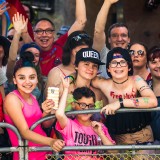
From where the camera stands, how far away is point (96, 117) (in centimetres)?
770

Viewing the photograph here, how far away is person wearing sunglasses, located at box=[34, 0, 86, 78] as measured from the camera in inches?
352

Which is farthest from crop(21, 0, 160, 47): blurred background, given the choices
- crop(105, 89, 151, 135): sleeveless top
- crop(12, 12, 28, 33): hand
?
crop(105, 89, 151, 135): sleeveless top

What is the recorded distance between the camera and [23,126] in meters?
7.17

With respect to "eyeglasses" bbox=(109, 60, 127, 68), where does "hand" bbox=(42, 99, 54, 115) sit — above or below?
below

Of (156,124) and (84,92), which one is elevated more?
(84,92)

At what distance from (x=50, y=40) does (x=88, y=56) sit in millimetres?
1389

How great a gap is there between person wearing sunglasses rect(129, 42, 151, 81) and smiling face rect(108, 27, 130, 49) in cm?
40

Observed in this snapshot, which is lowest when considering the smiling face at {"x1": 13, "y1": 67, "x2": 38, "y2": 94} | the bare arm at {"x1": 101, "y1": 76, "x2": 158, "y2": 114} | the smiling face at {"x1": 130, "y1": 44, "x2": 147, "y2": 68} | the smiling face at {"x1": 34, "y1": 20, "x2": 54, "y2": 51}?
the bare arm at {"x1": 101, "y1": 76, "x2": 158, "y2": 114}

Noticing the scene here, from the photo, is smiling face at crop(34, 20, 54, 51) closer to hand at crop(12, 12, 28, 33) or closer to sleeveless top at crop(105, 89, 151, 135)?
hand at crop(12, 12, 28, 33)

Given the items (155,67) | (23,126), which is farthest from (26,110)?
(155,67)

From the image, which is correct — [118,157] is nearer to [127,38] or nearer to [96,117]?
[96,117]

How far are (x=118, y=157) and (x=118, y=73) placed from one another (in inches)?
37.6

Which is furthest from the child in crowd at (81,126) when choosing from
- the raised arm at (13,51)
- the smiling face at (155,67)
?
the raised arm at (13,51)

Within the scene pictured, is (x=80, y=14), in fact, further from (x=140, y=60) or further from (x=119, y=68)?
(x=119, y=68)
